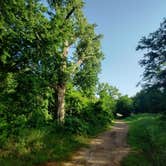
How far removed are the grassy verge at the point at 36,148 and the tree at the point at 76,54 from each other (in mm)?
4585

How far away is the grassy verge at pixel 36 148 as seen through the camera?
9859 mm

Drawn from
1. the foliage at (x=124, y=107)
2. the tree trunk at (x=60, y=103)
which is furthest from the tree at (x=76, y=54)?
the foliage at (x=124, y=107)

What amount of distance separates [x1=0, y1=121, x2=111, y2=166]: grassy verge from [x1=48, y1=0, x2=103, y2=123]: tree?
458cm

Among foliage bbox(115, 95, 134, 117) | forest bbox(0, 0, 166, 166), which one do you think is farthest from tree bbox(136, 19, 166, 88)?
foliage bbox(115, 95, 134, 117)

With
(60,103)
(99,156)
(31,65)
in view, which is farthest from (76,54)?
(99,156)

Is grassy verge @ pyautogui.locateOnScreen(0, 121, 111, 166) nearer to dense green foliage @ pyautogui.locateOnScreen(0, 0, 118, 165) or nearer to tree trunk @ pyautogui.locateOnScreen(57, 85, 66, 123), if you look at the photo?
dense green foliage @ pyautogui.locateOnScreen(0, 0, 118, 165)

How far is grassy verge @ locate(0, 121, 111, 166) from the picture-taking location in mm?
9859

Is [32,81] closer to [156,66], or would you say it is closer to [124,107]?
[156,66]

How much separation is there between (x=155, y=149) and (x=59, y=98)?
9132 mm

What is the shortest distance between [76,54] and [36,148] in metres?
12.4

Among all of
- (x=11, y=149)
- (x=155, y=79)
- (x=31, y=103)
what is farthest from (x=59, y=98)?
(x=11, y=149)

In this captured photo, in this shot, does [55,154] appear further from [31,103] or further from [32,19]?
[32,19]

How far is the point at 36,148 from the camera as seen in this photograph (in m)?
11.4

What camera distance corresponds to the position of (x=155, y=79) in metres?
21.0
